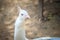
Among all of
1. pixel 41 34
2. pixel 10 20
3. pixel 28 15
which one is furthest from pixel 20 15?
pixel 41 34

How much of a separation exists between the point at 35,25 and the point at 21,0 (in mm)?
354

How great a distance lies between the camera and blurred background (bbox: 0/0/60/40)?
1.85 m

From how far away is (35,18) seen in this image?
1.87m

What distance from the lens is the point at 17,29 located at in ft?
5.49

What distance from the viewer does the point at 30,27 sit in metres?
1.87

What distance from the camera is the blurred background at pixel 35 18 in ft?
6.07

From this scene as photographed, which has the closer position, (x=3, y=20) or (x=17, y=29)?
(x=17, y=29)

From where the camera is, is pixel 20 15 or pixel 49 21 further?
pixel 49 21

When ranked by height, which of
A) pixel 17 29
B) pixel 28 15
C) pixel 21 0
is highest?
pixel 21 0

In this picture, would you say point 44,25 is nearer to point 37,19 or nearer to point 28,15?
point 37,19

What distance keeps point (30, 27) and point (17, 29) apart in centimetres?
24

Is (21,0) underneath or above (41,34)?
above

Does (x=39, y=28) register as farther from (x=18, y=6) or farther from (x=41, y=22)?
(x=18, y=6)

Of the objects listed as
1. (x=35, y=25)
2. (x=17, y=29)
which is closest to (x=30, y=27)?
(x=35, y=25)
